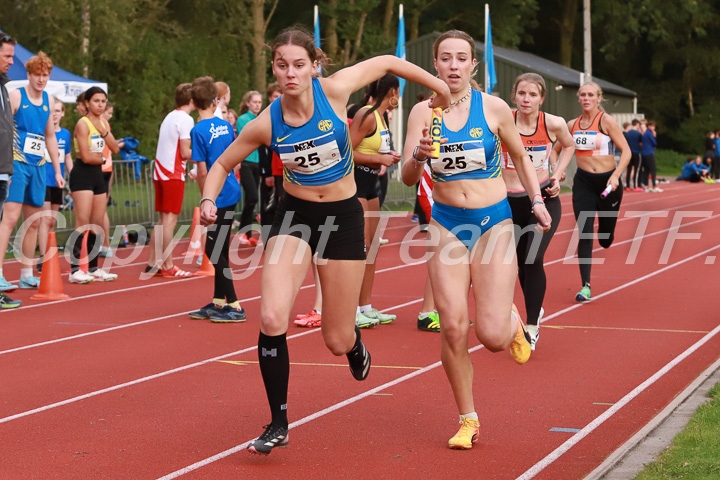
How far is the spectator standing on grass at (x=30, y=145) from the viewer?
36.2ft

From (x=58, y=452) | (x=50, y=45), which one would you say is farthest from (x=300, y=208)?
(x=50, y=45)

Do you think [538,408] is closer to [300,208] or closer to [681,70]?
[300,208]

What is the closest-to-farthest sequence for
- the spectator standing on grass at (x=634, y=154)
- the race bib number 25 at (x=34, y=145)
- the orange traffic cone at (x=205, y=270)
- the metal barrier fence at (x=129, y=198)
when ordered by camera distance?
the race bib number 25 at (x=34, y=145) → the orange traffic cone at (x=205, y=270) → the metal barrier fence at (x=129, y=198) → the spectator standing on grass at (x=634, y=154)

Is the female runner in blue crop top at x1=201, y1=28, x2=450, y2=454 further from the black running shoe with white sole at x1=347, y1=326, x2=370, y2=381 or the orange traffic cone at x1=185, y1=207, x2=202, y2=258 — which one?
the orange traffic cone at x1=185, y1=207, x2=202, y2=258

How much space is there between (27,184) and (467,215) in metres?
6.96

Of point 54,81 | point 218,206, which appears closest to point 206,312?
point 218,206

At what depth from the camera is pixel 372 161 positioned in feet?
28.2

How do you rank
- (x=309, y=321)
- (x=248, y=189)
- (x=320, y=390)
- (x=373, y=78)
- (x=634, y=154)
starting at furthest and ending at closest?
(x=634, y=154), (x=248, y=189), (x=309, y=321), (x=320, y=390), (x=373, y=78)

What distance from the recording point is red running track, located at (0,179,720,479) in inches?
210

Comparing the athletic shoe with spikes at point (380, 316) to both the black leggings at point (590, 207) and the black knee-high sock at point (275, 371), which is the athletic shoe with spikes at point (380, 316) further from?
the black knee-high sock at point (275, 371)

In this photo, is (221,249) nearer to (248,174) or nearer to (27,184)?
(27,184)

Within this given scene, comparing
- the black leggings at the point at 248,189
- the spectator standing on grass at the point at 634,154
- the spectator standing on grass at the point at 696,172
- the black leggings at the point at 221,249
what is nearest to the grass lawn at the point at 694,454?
the black leggings at the point at 221,249

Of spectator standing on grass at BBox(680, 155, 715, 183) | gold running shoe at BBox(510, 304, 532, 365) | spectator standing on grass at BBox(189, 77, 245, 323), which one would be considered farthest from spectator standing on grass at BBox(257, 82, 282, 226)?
spectator standing on grass at BBox(680, 155, 715, 183)

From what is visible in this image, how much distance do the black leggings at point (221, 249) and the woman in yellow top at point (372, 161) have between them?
1252 millimetres
